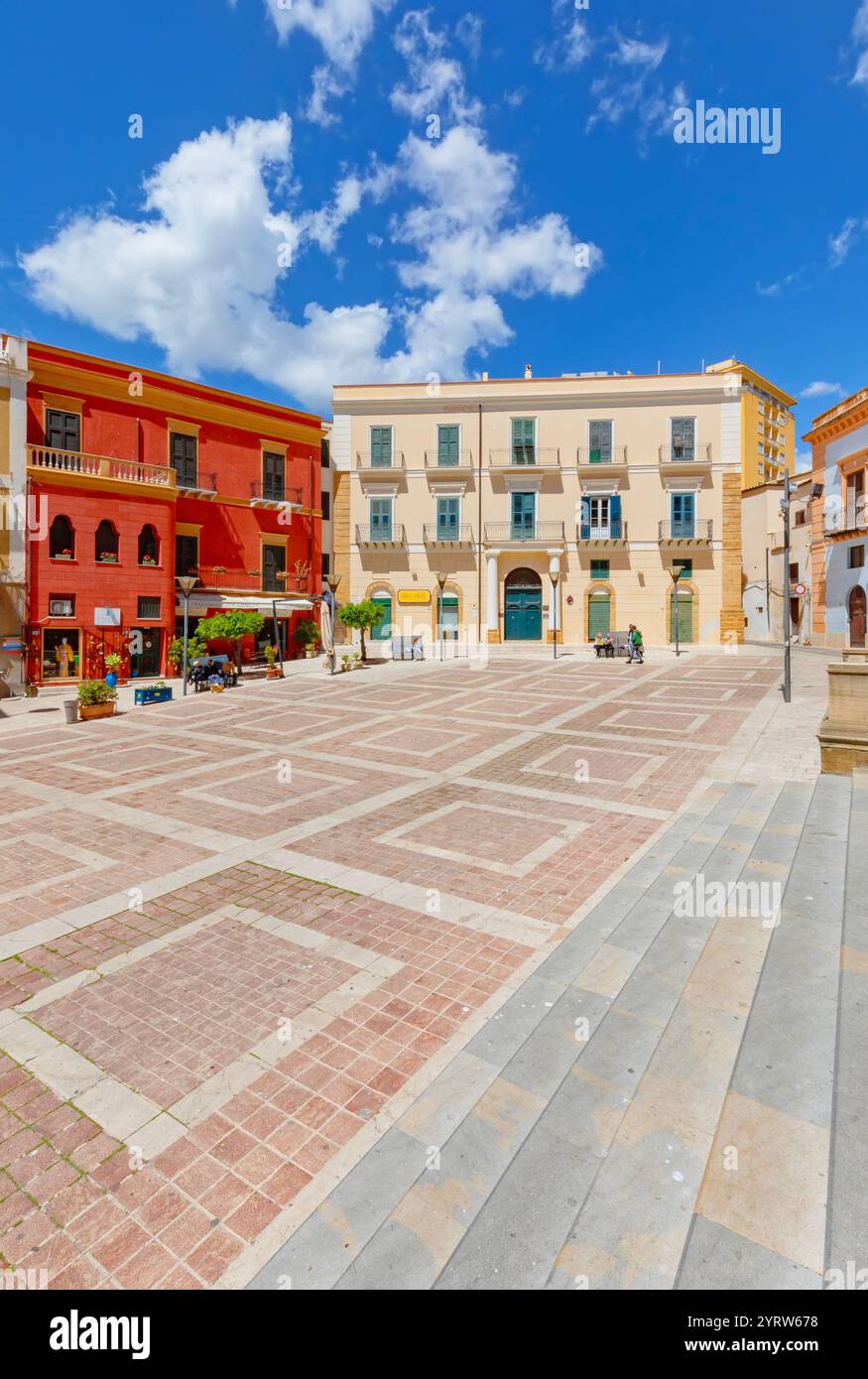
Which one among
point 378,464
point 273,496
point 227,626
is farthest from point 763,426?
point 227,626

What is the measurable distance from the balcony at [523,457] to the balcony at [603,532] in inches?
137

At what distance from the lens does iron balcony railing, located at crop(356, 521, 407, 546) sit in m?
32.7

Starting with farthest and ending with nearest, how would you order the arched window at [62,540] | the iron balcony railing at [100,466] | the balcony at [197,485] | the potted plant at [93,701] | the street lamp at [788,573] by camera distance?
1. the balcony at [197,485]
2. the arched window at [62,540]
3. the iron balcony railing at [100,466]
4. the potted plant at [93,701]
5. the street lamp at [788,573]

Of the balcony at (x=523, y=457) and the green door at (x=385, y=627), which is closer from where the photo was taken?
the balcony at (x=523, y=457)

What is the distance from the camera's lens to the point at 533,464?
104 ft

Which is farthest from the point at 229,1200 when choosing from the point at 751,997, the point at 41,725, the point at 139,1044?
the point at 41,725

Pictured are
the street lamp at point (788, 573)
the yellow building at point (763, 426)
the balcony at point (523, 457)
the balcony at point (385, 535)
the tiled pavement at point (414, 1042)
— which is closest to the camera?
the tiled pavement at point (414, 1042)

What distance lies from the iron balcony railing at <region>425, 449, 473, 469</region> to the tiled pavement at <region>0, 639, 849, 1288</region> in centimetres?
2744

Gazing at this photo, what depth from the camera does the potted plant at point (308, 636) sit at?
29234 millimetres

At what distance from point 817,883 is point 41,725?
16.6m

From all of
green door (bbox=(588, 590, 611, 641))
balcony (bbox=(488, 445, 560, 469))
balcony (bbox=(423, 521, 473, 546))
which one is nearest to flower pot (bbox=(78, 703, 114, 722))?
balcony (bbox=(423, 521, 473, 546))

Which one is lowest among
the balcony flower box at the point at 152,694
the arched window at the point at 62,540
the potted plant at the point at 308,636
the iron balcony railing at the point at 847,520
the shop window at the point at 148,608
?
the balcony flower box at the point at 152,694

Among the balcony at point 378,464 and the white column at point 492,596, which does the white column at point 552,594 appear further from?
the balcony at point 378,464

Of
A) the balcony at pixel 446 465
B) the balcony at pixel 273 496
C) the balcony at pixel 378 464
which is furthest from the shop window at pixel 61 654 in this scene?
the balcony at pixel 446 465
